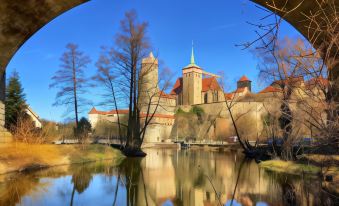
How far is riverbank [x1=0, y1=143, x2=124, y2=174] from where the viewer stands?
13.2m

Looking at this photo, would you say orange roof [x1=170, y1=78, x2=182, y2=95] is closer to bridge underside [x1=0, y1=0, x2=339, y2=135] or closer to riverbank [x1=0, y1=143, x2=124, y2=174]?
riverbank [x1=0, y1=143, x2=124, y2=174]

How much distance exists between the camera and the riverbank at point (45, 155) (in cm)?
1319

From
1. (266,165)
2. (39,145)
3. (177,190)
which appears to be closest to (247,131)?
(266,165)

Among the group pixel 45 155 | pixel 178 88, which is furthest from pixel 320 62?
pixel 178 88

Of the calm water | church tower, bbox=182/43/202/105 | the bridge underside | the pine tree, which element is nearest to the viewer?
the bridge underside

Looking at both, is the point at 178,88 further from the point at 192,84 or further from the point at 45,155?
the point at 45,155

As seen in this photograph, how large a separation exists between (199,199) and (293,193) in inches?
102

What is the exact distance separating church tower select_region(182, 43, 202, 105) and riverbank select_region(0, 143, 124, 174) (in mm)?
61497

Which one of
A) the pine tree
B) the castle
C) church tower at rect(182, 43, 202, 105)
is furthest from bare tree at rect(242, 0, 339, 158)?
church tower at rect(182, 43, 202, 105)

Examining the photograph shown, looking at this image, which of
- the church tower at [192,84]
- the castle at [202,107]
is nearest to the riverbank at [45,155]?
the castle at [202,107]

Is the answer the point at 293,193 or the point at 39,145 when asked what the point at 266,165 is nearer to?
the point at 293,193

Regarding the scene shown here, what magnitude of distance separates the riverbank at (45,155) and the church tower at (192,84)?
6150cm

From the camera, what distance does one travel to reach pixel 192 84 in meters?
85.1

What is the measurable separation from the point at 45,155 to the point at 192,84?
228 ft
